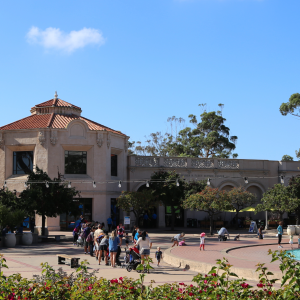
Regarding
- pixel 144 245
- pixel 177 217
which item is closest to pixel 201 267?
pixel 144 245

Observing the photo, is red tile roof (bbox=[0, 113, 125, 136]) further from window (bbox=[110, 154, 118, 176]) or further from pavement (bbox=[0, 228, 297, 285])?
pavement (bbox=[0, 228, 297, 285])

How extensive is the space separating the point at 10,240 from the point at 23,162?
46.8ft

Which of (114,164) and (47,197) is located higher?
(114,164)

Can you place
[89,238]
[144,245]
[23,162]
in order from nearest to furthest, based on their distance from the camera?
[144,245]
[89,238]
[23,162]

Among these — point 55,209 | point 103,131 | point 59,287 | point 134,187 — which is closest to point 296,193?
point 134,187

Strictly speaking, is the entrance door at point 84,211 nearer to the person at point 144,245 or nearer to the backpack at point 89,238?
the backpack at point 89,238

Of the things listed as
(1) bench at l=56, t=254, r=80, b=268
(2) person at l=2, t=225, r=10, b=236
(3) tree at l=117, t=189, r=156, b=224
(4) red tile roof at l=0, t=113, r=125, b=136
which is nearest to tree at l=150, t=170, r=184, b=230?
(3) tree at l=117, t=189, r=156, b=224

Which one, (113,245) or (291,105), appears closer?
(113,245)

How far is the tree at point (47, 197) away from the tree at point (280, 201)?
1634cm

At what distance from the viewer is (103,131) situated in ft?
129

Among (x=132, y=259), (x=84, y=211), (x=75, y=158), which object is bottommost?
(x=132, y=259)

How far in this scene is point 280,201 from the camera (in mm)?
36250

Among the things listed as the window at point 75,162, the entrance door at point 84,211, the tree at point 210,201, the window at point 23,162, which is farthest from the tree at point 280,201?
the window at point 23,162

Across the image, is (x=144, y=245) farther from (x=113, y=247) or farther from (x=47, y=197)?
(x=47, y=197)
